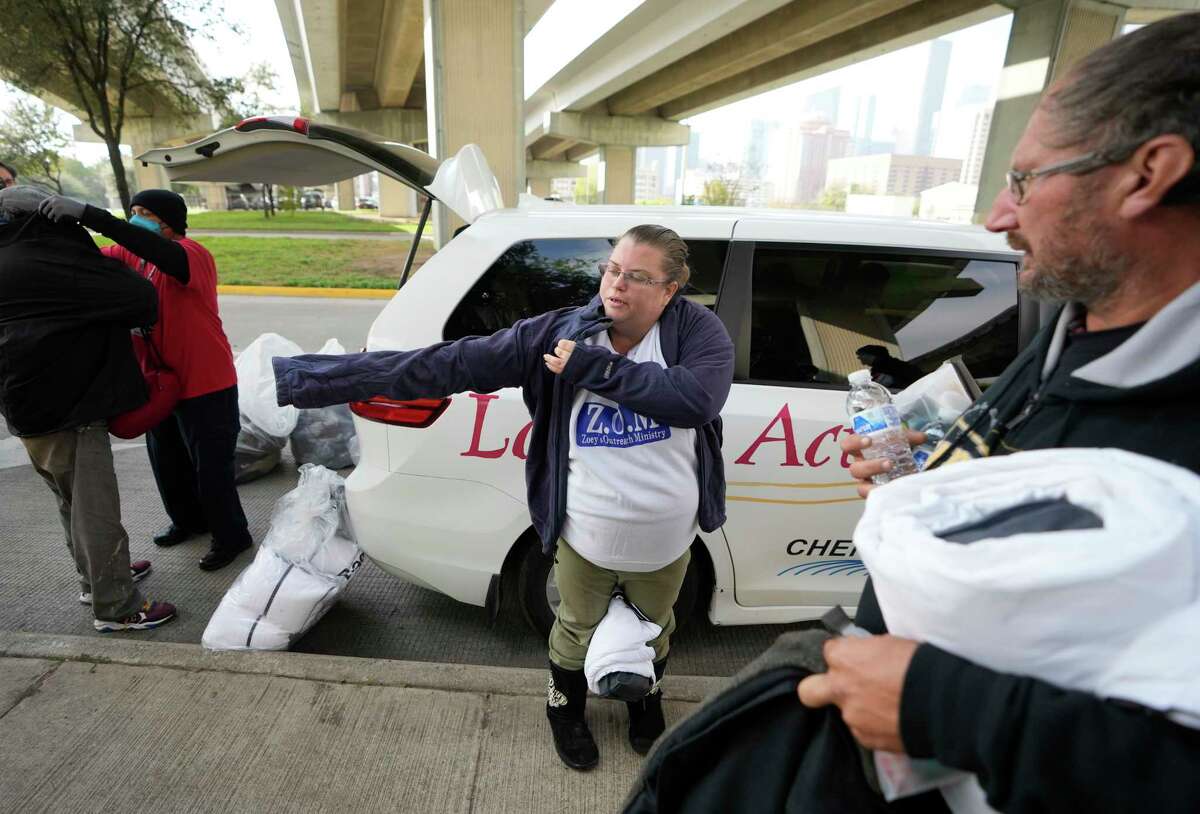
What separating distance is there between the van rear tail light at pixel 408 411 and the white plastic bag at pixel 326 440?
7.35 ft

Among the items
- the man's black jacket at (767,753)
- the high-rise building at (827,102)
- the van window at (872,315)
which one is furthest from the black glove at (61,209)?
the high-rise building at (827,102)

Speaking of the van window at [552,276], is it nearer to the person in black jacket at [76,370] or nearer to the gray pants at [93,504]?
the person in black jacket at [76,370]

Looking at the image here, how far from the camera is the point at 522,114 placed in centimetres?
984

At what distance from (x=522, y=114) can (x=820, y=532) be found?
9.06 meters

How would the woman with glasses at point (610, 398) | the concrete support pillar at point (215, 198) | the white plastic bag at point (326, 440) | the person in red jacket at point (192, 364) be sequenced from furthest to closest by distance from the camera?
the concrete support pillar at point (215, 198) < the white plastic bag at point (326, 440) < the person in red jacket at point (192, 364) < the woman with glasses at point (610, 398)

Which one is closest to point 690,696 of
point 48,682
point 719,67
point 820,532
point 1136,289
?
point 820,532

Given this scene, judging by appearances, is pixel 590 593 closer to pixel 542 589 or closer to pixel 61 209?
pixel 542 589

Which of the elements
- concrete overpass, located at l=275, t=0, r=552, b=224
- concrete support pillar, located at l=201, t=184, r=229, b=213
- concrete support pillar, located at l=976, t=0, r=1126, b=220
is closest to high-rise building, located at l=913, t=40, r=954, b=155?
concrete support pillar, located at l=201, t=184, r=229, b=213

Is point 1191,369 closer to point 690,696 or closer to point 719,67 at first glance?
point 690,696

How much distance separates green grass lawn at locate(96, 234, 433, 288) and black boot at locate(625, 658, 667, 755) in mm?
11884

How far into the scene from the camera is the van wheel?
255 cm

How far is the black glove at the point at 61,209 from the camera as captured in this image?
246 centimetres

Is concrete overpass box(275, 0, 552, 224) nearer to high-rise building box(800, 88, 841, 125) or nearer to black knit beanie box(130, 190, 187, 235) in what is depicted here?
black knit beanie box(130, 190, 187, 235)

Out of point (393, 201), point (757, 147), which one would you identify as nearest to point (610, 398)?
point (393, 201)
